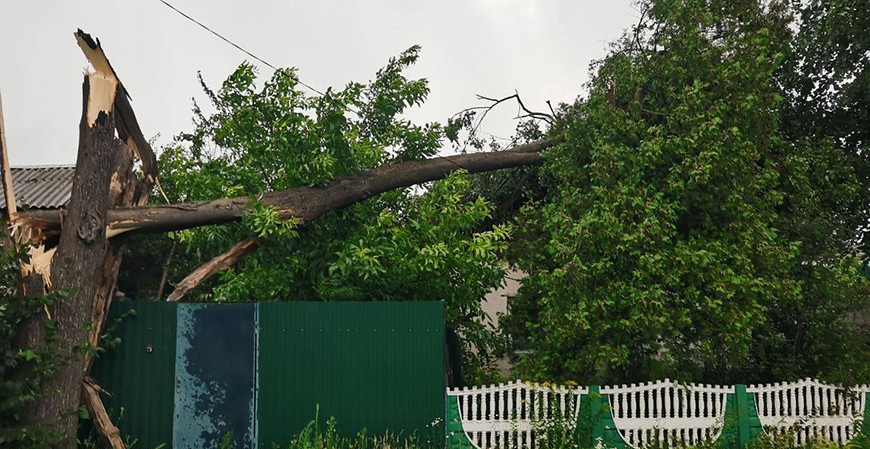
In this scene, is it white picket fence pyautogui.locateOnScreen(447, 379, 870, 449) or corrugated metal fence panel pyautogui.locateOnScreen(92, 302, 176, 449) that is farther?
white picket fence pyautogui.locateOnScreen(447, 379, 870, 449)

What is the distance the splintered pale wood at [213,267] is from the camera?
842 centimetres

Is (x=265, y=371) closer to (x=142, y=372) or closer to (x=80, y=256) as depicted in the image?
(x=142, y=372)

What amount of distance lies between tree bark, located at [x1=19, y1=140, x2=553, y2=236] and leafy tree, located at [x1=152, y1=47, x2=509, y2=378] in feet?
0.68

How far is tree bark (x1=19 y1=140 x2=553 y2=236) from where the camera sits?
7.46 m

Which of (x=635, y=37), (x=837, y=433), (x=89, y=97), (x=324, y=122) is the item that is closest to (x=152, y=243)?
(x=324, y=122)

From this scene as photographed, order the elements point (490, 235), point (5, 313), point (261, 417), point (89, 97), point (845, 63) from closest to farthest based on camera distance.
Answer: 1. point (5, 313)
2. point (89, 97)
3. point (261, 417)
4. point (490, 235)
5. point (845, 63)

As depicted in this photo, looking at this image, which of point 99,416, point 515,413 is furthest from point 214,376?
point 515,413

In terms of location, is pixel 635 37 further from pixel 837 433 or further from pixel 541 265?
pixel 837 433

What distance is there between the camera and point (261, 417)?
293 inches

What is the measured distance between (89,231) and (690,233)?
292 inches

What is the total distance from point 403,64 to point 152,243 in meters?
9.78

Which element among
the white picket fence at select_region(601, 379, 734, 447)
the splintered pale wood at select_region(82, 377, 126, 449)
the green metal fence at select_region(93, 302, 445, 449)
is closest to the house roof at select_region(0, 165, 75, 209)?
the green metal fence at select_region(93, 302, 445, 449)

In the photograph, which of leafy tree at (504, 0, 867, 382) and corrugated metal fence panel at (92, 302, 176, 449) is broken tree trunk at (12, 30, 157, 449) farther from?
leafy tree at (504, 0, 867, 382)

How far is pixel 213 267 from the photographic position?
28.7 ft
